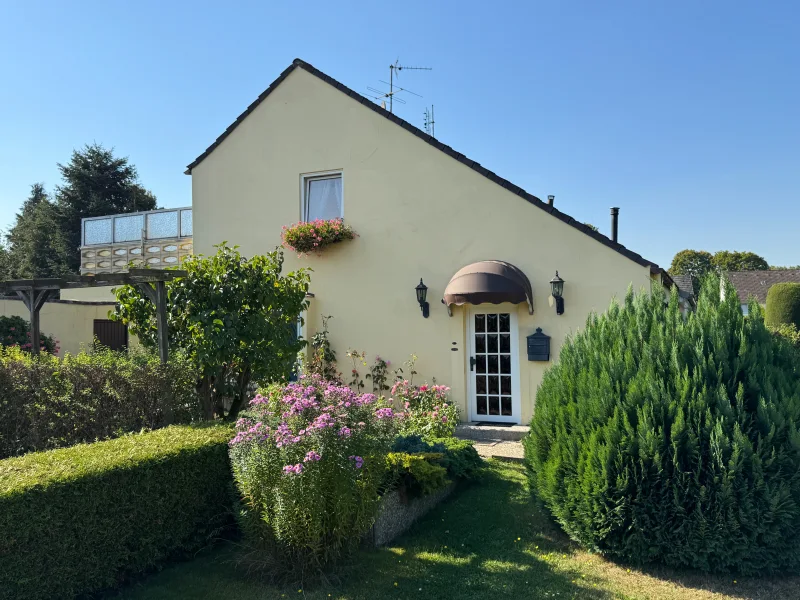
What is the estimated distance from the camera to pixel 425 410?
30.4 ft

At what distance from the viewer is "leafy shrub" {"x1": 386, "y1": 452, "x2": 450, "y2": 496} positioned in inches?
221

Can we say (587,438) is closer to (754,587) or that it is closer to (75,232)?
(754,587)

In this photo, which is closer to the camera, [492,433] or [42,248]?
[492,433]

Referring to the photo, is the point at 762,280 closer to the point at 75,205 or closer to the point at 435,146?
the point at 435,146

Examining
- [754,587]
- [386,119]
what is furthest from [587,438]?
[386,119]

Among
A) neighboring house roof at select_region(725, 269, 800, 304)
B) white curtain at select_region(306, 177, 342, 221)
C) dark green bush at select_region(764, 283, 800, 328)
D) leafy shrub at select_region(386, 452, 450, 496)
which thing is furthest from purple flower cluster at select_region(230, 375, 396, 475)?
neighboring house roof at select_region(725, 269, 800, 304)

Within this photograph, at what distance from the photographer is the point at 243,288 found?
7.25m

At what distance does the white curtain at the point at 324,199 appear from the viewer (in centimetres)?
1166

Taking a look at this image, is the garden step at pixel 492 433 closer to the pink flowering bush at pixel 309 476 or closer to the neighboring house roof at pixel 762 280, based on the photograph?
the pink flowering bush at pixel 309 476

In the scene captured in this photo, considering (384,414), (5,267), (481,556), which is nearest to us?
(384,414)

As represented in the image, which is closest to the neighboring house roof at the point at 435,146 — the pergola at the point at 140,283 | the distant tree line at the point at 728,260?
the pergola at the point at 140,283

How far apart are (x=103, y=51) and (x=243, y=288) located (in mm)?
5479

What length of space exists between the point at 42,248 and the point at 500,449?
116 ft

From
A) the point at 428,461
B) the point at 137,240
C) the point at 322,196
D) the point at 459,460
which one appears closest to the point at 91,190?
the point at 137,240
